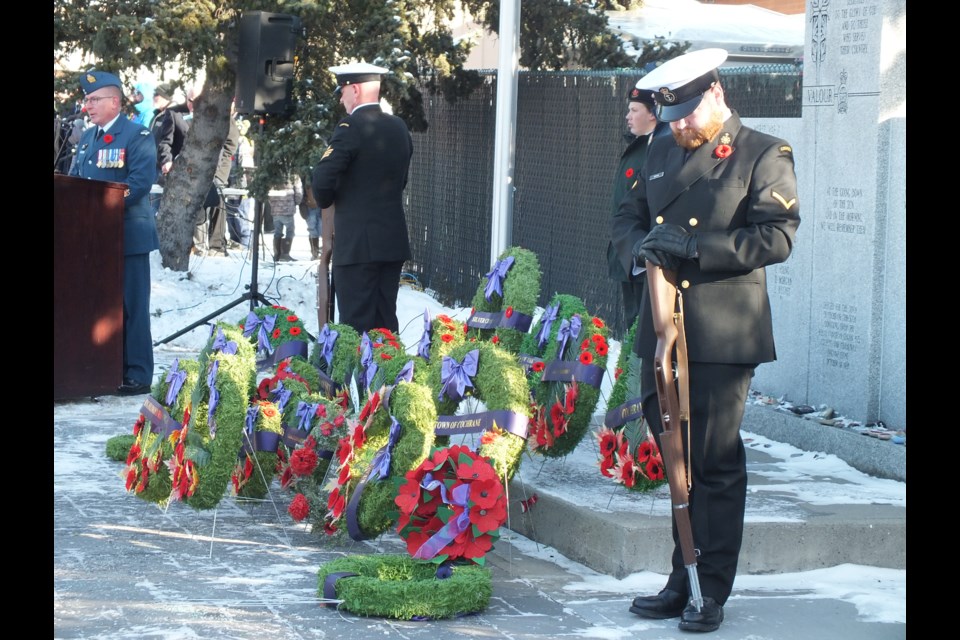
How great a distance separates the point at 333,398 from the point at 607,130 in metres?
5.61

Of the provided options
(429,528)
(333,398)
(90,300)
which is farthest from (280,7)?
(429,528)

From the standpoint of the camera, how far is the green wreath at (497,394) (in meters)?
5.14

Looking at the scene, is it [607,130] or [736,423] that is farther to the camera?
[607,130]

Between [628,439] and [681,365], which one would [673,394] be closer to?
[681,365]

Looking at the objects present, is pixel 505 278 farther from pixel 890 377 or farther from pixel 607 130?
pixel 607 130

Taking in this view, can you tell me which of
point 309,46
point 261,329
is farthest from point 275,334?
point 309,46

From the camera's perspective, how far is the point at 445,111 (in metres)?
14.3

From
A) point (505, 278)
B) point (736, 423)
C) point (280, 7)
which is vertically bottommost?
point (736, 423)

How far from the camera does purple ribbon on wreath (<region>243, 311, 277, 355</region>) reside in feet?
22.9

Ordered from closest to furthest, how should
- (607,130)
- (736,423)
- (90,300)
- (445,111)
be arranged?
(736,423)
(90,300)
(607,130)
(445,111)

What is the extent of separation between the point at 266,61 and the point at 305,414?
5.10m

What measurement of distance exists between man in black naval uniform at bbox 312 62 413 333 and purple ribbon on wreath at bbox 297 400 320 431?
213 cm

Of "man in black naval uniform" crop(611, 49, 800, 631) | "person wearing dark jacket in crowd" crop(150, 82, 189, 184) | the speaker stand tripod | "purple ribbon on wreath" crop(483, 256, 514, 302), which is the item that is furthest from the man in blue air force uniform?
"person wearing dark jacket in crowd" crop(150, 82, 189, 184)

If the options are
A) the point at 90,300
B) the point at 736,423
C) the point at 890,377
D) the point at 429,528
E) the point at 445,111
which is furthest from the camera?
the point at 445,111
